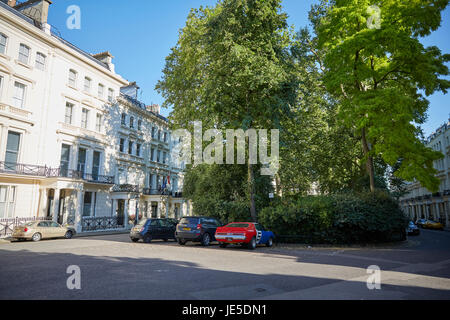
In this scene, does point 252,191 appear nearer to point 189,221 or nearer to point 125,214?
point 189,221

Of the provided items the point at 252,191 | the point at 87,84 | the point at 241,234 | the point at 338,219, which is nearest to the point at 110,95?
the point at 87,84

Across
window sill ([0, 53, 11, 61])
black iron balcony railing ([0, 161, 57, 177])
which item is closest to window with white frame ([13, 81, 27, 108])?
window sill ([0, 53, 11, 61])

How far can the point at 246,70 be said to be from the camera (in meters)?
17.2

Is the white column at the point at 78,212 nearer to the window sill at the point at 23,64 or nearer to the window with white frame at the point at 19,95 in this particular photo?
the window with white frame at the point at 19,95

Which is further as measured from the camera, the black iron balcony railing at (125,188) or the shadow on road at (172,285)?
the black iron balcony railing at (125,188)

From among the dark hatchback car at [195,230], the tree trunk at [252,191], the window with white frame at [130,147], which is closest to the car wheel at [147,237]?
the dark hatchback car at [195,230]

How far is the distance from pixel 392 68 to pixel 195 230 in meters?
15.3

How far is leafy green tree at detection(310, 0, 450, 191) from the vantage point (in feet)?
51.3

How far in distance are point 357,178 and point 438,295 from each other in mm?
25653

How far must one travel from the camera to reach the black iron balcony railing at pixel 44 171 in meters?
22.6

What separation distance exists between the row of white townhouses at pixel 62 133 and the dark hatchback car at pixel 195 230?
13.7 metres

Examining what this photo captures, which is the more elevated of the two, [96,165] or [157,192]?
[96,165]

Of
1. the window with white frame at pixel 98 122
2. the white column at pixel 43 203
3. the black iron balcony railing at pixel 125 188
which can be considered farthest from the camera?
the black iron balcony railing at pixel 125 188

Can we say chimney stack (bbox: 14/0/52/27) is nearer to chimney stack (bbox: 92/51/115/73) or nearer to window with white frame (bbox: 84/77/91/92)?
window with white frame (bbox: 84/77/91/92)
